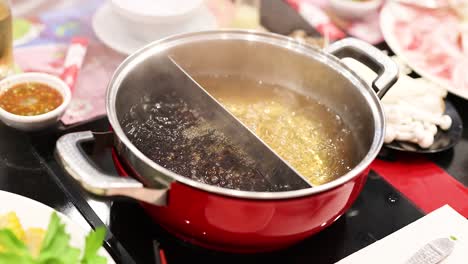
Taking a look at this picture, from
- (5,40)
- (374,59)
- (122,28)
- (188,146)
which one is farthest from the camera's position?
(122,28)

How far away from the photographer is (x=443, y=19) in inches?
92.2

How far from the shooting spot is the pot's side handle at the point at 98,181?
1.05 meters

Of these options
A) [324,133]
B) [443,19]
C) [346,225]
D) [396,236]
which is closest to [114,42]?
[324,133]

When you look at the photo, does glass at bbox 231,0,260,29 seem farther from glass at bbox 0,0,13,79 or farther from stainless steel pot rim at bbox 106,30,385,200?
glass at bbox 0,0,13,79

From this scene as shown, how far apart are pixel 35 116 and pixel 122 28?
0.66m

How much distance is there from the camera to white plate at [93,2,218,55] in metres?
1.96

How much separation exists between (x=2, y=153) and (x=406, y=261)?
1150mm

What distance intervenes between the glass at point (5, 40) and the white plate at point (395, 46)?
4.82 feet

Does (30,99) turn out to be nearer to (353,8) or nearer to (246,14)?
(246,14)

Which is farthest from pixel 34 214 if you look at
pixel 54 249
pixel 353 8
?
pixel 353 8

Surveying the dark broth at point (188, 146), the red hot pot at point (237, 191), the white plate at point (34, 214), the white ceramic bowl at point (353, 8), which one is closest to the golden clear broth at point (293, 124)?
the red hot pot at point (237, 191)

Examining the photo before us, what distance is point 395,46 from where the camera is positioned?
6.98ft

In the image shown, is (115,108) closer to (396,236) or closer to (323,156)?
(323,156)

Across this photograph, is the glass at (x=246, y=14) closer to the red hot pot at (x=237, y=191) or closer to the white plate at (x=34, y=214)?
the red hot pot at (x=237, y=191)
